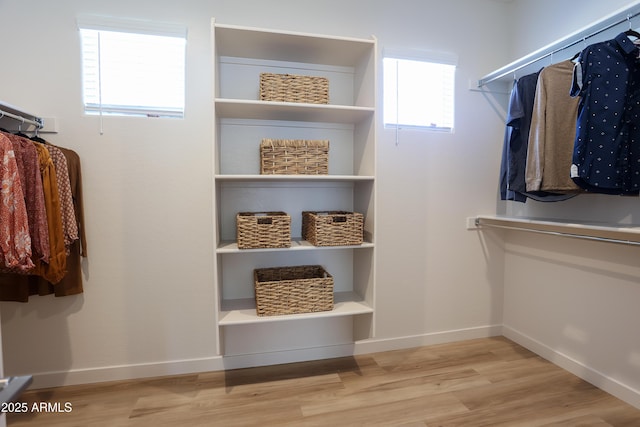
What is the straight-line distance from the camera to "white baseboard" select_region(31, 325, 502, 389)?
186cm

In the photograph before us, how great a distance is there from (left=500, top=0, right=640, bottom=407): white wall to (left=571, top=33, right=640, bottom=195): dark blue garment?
0.38 meters

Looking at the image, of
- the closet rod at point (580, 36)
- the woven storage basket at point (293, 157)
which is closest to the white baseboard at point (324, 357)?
the woven storage basket at point (293, 157)

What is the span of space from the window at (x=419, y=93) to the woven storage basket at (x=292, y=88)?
0.66m

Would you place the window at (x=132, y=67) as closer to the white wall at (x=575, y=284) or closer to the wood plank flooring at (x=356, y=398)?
the wood plank flooring at (x=356, y=398)

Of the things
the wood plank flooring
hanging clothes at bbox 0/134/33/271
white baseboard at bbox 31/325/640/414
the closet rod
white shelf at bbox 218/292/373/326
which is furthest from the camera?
white baseboard at bbox 31/325/640/414

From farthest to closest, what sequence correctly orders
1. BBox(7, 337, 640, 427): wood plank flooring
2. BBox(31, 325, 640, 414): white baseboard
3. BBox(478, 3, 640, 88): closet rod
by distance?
1. BBox(31, 325, 640, 414): white baseboard
2. BBox(7, 337, 640, 427): wood plank flooring
3. BBox(478, 3, 640, 88): closet rod

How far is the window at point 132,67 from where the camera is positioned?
5.99 feet

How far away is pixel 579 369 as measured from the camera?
6.37 feet

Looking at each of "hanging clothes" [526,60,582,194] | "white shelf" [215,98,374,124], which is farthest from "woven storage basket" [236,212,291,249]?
"hanging clothes" [526,60,582,194]

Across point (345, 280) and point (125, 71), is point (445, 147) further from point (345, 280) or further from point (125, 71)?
point (125, 71)

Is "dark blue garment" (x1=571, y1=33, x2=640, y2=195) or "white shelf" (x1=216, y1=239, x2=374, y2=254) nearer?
"dark blue garment" (x1=571, y1=33, x2=640, y2=195)

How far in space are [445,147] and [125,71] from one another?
220 cm

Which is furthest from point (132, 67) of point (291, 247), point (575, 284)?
point (575, 284)

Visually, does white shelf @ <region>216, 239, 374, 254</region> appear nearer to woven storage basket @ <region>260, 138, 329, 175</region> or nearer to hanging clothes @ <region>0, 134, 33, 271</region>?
woven storage basket @ <region>260, 138, 329, 175</region>
